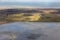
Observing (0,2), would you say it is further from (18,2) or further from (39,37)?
(39,37)

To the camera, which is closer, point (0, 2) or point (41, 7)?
point (41, 7)

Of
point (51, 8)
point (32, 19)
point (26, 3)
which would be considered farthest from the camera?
point (26, 3)

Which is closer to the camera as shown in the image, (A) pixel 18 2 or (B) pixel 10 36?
(B) pixel 10 36

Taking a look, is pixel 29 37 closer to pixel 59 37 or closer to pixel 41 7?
pixel 59 37

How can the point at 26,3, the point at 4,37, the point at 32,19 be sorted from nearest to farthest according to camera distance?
the point at 4,37 < the point at 32,19 < the point at 26,3

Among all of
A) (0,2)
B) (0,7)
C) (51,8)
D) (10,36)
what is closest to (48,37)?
(10,36)

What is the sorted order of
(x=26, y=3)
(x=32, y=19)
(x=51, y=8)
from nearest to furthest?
(x=32, y=19) < (x=51, y=8) < (x=26, y=3)

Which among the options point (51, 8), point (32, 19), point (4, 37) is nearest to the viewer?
point (4, 37)

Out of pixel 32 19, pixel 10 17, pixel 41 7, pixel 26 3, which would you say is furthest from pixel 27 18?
pixel 26 3
